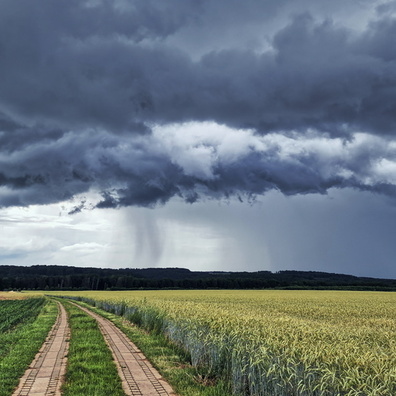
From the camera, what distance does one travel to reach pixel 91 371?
1321 cm

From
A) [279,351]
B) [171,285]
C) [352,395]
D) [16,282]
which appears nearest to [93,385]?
[279,351]

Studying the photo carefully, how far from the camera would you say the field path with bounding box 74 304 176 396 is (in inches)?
448

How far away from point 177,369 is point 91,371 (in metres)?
2.86

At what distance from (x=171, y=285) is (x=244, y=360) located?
159498 millimetres

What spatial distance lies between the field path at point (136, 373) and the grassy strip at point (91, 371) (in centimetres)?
29

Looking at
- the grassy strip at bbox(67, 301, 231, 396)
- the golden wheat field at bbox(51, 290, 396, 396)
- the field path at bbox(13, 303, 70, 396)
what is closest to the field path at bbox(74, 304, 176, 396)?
the grassy strip at bbox(67, 301, 231, 396)

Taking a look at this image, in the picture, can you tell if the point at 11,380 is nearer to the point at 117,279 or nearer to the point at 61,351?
the point at 61,351

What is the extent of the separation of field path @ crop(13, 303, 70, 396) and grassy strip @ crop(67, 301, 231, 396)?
329cm

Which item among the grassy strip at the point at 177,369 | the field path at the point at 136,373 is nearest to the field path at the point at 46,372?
the field path at the point at 136,373

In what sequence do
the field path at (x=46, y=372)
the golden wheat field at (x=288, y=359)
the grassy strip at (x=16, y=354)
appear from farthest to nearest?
the grassy strip at (x=16, y=354) → the field path at (x=46, y=372) → the golden wheat field at (x=288, y=359)

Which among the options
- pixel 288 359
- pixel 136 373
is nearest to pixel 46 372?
pixel 136 373

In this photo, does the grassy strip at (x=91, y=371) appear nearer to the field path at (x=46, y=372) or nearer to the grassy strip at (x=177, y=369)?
the field path at (x=46, y=372)

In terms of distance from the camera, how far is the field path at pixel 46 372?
11266 millimetres

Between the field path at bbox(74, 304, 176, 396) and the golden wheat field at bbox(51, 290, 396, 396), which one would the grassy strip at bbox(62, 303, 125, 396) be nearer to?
the field path at bbox(74, 304, 176, 396)
